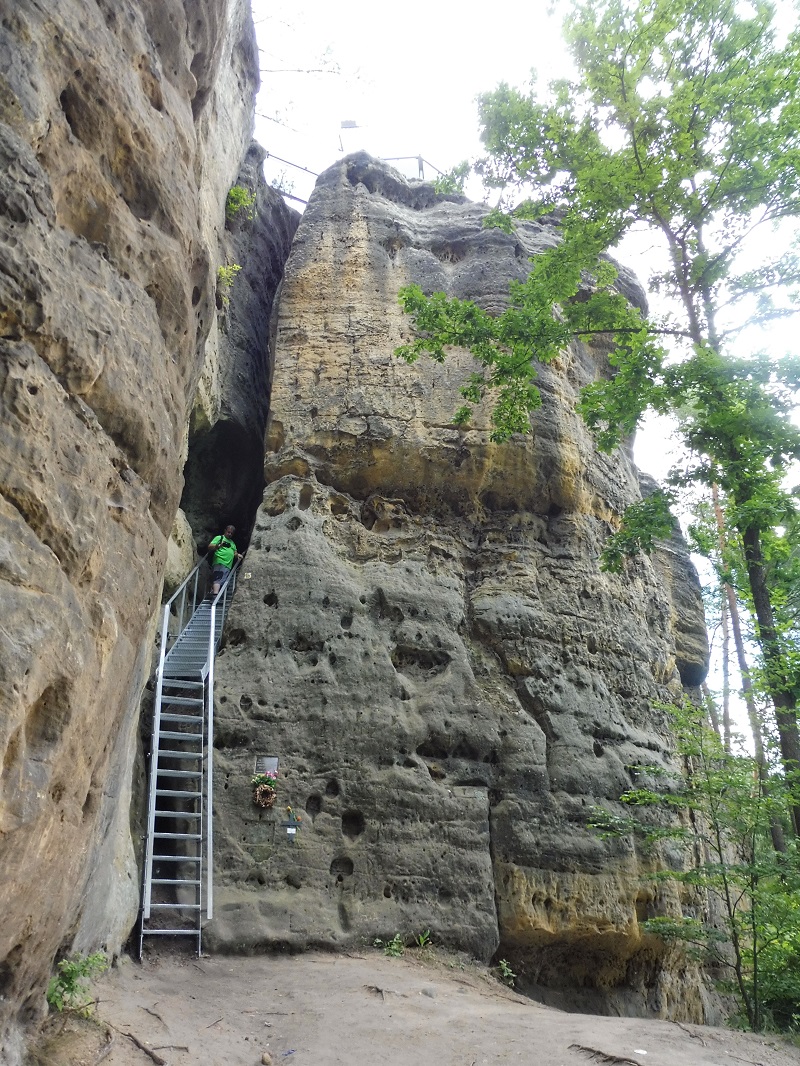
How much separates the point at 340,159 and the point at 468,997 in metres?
13.0

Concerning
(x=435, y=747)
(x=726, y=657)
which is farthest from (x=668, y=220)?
(x=726, y=657)

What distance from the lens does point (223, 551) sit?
11.4m

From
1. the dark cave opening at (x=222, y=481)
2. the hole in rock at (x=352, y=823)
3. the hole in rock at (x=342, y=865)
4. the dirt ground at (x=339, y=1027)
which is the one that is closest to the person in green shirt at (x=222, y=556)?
the dark cave opening at (x=222, y=481)

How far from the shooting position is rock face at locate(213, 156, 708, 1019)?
8.59 metres

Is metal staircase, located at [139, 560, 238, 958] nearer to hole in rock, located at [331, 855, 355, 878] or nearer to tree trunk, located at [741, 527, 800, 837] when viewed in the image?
hole in rock, located at [331, 855, 355, 878]

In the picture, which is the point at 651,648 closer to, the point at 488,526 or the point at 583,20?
the point at 488,526

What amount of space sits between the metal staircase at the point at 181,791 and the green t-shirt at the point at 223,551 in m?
1.15

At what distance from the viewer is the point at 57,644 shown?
3.84m

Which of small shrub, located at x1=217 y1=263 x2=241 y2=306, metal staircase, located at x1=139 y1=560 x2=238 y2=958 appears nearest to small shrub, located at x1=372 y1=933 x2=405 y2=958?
metal staircase, located at x1=139 y1=560 x2=238 y2=958

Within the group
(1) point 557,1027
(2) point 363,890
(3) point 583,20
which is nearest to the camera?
(1) point 557,1027

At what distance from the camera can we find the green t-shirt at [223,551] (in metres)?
11.4

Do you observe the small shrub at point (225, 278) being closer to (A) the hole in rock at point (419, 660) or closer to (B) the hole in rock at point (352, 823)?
(A) the hole in rock at point (419, 660)

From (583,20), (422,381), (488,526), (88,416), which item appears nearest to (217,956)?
(88,416)

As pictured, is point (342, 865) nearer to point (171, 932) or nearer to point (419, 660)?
point (171, 932)
